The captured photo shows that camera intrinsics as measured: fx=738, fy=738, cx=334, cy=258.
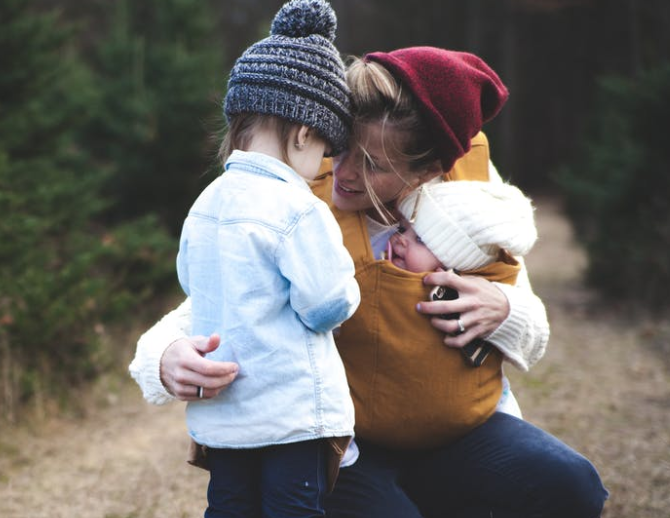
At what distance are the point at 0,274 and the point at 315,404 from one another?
2929 millimetres

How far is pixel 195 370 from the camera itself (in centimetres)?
166

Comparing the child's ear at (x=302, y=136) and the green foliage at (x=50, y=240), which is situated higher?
the child's ear at (x=302, y=136)

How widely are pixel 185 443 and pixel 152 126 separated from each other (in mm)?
3334

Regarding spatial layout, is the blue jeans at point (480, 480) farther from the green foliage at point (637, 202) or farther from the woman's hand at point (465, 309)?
the green foliage at point (637, 202)

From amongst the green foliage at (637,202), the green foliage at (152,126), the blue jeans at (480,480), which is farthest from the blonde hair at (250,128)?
the green foliage at (637,202)

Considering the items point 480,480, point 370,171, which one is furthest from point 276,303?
point 480,480

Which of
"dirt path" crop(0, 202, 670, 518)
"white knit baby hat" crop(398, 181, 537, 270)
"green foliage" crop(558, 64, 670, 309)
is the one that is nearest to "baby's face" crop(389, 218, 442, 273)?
"white knit baby hat" crop(398, 181, 537, 270)

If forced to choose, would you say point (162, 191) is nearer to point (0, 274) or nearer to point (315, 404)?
point (0, 274)

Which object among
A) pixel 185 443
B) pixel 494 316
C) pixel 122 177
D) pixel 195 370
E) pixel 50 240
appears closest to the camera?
pixel 195 370

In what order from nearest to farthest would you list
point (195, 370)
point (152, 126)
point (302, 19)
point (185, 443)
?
point (195, 370) → point (302, 19) → point (185, 443) → point (152, 126)

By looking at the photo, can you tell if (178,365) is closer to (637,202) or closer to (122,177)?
(122,177)

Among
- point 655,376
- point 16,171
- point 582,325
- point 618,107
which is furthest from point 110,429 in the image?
point 618,107

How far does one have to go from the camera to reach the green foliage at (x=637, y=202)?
6530 millimetres

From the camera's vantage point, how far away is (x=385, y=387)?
198 cm
